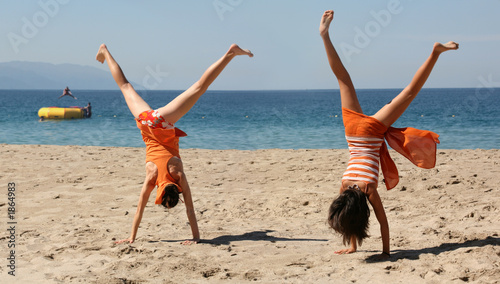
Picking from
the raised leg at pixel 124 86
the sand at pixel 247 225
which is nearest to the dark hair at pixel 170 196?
the sand at pixel 247 225

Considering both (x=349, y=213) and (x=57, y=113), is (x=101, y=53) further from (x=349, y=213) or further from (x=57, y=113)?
(x=57, y=113)

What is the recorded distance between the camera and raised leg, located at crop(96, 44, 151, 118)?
18.6 ft

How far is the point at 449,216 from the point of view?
645 cm

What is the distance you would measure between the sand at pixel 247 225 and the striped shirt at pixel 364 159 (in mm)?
846

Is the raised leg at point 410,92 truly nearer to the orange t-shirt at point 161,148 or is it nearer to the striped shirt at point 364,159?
the striped shirt at point 364,159

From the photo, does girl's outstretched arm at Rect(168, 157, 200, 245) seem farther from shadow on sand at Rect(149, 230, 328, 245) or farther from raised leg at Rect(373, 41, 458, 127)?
raised leg at Rect(373, 41, 458, 127)

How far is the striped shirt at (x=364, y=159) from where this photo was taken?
470 cm

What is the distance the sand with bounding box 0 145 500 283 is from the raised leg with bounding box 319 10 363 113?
5.16 feet

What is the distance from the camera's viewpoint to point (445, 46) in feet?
15.5

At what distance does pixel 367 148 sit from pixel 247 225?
2.45 metres

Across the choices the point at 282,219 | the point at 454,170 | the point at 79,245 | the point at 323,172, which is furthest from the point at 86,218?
the point at 454,170

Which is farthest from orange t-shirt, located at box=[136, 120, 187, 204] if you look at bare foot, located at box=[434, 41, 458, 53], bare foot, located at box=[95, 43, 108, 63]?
bare foot, located at box=[434, 41, 458, 53]

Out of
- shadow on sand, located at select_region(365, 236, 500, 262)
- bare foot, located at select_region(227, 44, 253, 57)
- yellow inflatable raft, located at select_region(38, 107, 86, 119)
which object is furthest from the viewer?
yellow inflatable raft, located at select_region(38, 107, 86, 119)

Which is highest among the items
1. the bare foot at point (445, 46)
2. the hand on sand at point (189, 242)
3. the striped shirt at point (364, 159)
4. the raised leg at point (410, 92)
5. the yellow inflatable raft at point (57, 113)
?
the yellow inflatable raft at point (57, 113)
